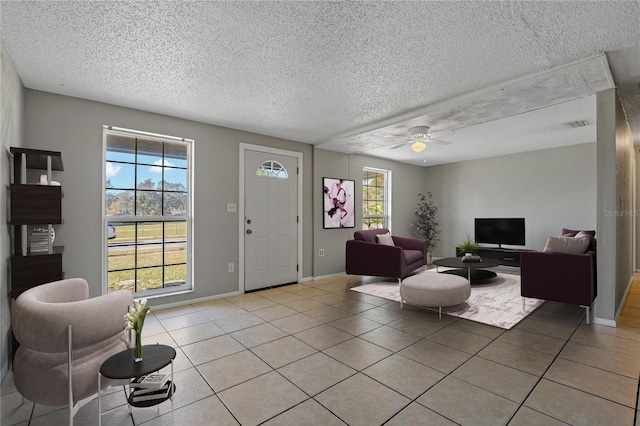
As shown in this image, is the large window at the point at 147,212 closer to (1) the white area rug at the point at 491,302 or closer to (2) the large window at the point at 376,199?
(1) the white area rug at the point at 491,302

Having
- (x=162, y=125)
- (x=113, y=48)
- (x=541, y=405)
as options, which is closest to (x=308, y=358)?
(x=541, y=405)

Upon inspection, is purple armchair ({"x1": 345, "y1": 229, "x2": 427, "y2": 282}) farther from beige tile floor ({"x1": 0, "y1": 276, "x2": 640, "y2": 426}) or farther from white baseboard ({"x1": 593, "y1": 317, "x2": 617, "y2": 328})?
white baseboard ({"x1": 593, "y1": 317, "x2": 617, "y2": 328})

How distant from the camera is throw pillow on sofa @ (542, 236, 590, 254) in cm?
338

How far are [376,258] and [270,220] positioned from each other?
1885 mm

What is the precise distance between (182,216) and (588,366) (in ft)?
14.8

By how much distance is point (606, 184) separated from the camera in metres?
3.11

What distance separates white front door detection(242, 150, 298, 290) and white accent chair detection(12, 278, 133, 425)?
115 inches

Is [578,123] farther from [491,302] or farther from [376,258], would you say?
[376,258]

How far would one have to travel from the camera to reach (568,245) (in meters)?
3.46

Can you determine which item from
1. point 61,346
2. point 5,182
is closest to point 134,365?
point 61,346

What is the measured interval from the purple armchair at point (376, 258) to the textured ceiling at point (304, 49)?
7.80ft

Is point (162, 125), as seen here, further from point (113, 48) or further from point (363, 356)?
point (363, 356)

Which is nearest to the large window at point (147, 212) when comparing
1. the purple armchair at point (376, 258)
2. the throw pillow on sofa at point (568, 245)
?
the purple armchair at point (376, 258)

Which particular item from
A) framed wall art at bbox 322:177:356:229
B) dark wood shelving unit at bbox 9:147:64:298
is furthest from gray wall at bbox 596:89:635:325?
dark wood shelving unit at bbox 9:147:64:298
